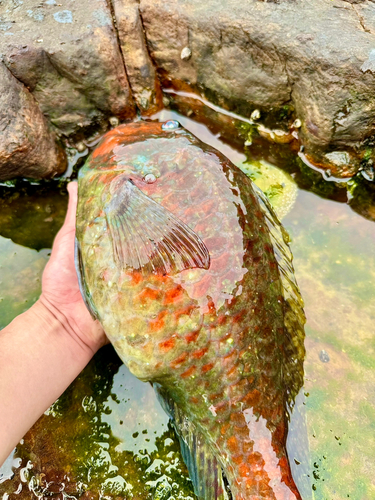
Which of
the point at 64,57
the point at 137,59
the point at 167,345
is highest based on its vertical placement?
the point at 64,57

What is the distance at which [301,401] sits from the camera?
205 centimetres

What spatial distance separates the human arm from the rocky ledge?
525 millimetres

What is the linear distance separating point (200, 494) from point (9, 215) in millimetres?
2028

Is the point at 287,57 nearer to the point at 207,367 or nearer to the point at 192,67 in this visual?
the point at 192,67

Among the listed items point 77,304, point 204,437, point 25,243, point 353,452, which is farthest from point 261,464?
point 25,243

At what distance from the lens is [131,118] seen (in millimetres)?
2562

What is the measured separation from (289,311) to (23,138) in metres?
1.83

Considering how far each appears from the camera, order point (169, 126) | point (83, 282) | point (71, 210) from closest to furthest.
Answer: point (83, 282) → point (169, 126) → point (71, 210)

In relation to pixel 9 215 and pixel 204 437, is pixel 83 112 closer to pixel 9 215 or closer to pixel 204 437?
pixel 9 215

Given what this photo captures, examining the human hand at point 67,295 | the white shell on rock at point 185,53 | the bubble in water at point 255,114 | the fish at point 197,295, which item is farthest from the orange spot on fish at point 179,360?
the white shell on rock at point 185,53

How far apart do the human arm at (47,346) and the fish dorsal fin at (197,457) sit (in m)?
0.53

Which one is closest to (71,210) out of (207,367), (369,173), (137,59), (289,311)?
(137,59)

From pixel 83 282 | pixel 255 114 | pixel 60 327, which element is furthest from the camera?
pixel 255 114

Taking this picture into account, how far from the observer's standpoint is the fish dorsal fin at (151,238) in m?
1.59
